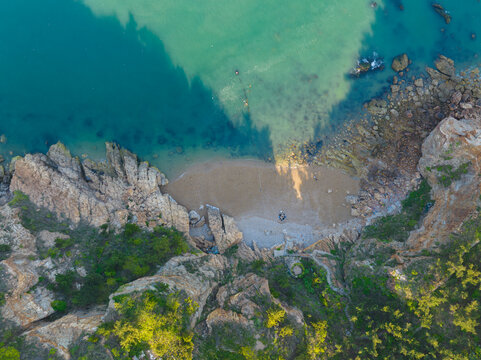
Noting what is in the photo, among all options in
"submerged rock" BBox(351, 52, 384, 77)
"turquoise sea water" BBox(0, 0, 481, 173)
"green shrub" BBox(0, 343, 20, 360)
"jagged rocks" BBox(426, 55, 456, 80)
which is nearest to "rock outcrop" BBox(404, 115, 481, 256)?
"jagged rocks" BBox(426, 55, 456, 80)

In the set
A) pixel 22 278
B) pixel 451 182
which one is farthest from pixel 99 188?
pixel 451 182

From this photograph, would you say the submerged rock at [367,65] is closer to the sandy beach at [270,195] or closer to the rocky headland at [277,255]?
the rocky headland at [277,255]

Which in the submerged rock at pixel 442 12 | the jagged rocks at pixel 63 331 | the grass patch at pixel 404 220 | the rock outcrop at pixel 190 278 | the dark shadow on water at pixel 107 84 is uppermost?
the submerged rock at pixel 442 12

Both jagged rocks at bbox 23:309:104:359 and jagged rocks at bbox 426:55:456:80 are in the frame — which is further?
jagged rocks at bbox 426:55:456:80

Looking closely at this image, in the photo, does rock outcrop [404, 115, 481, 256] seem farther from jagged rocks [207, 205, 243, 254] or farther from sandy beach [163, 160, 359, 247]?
jagged rocks [207, 205, 243, 254]

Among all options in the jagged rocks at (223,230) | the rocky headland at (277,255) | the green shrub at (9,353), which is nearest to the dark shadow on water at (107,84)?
the rocky headland at (277,255)

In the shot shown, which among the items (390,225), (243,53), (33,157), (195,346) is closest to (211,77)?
(243,53)

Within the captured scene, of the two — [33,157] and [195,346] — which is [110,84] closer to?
[33,157]
